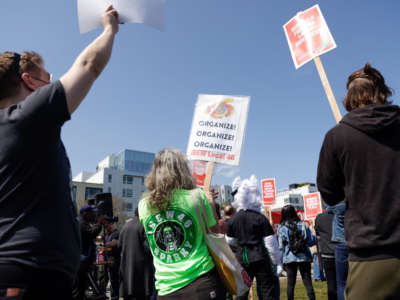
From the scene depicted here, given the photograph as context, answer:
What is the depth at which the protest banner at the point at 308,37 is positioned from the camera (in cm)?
535

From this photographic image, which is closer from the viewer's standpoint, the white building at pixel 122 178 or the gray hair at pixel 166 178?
the gray hair at pixel 166 178

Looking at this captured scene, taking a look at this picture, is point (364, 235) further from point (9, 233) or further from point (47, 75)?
point (47, 75)

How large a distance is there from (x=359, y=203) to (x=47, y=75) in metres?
1.90

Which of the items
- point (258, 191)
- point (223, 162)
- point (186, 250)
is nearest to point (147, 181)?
point (186, 250)

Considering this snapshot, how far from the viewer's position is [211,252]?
8.43ft

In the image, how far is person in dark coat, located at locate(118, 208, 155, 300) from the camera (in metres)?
5.78

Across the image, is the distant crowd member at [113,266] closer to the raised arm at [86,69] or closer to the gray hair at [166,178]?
the gray hair at [166,178]

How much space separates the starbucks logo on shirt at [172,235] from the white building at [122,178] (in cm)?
6530

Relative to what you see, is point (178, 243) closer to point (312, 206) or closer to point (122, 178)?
point (312, 206)

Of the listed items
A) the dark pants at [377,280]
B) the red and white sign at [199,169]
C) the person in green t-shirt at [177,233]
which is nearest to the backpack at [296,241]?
the red and white sign at [199,169]

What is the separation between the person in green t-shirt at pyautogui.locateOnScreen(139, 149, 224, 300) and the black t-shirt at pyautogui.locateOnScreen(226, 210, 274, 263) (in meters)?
3.00

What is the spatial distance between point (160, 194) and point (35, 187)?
1331 millimetres

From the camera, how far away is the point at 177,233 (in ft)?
8.67

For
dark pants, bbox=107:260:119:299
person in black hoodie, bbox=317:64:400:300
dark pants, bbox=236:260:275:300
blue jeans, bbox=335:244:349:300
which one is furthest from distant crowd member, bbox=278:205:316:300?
person in black hoodie, bbox=317:64:400:300
